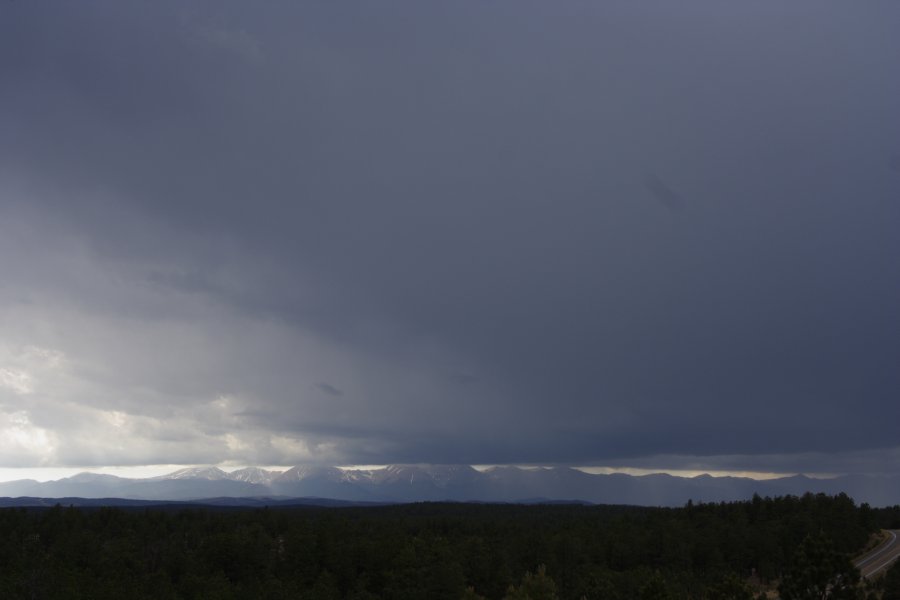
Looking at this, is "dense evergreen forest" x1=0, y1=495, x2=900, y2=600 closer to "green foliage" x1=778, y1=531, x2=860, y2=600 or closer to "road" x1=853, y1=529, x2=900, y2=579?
"green foliage" x1=778, y1=531, x2=860, y2=600

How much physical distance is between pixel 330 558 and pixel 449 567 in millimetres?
35424

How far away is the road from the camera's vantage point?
117438 mm

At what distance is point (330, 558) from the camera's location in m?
126

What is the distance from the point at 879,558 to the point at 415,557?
304ft

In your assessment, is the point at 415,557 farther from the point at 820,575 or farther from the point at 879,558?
the point at 879,558

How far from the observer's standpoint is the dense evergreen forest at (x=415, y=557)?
285 feet

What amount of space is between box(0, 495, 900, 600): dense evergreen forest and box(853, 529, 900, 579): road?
4219mm

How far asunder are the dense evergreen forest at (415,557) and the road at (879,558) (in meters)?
4.22

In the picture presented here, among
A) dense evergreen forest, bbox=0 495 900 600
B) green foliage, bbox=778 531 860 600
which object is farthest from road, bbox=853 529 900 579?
green foliage, bbox=778 531 860 600

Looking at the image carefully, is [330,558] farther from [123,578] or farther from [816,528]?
[816,528]

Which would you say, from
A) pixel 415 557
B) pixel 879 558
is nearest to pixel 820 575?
pixel 415 557

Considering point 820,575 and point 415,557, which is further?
point 415,557

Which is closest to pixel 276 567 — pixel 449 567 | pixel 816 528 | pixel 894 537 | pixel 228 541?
pixel 228 541

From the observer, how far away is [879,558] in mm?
132500
